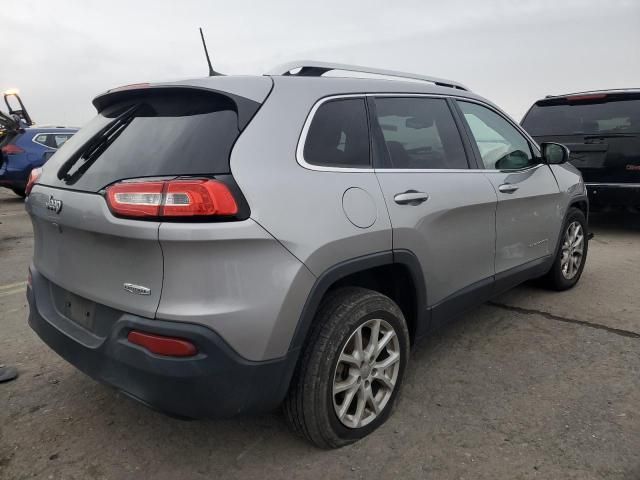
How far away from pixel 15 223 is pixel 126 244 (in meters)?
7.86

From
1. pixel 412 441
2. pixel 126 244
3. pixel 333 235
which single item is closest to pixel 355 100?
pixel 333 235

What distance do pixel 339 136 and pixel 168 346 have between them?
46.6 inches

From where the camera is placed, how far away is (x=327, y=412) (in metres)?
2.22

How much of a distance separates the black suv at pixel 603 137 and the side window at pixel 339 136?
4.73m

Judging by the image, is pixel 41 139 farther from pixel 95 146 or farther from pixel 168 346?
pixel 168 346

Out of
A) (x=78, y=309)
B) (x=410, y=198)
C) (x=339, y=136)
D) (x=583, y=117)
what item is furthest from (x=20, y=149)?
(x=410, y=198)

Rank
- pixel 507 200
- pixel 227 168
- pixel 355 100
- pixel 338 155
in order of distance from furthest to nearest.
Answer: pixel 507 200 < pixel 355 100 < pixel 338 155 < pixel 227 168

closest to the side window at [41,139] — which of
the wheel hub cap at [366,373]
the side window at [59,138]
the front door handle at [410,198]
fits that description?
the side window at [59,138]

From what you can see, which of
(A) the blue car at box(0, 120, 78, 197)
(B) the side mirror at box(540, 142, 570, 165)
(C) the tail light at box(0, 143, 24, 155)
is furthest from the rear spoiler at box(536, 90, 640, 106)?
(C) the tail light at box(0, 143, 24, 155)

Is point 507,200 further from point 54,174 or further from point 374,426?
point 54,174

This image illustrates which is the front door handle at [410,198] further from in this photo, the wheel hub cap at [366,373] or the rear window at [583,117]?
the rear window at [583,117]

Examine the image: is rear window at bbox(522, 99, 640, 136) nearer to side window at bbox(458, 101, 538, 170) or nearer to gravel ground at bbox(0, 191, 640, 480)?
side window at bbox(458, 101, 538, 170)

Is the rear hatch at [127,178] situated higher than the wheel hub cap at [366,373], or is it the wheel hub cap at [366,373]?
the rear hatch at [127,178]

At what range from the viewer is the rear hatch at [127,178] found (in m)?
1.93
